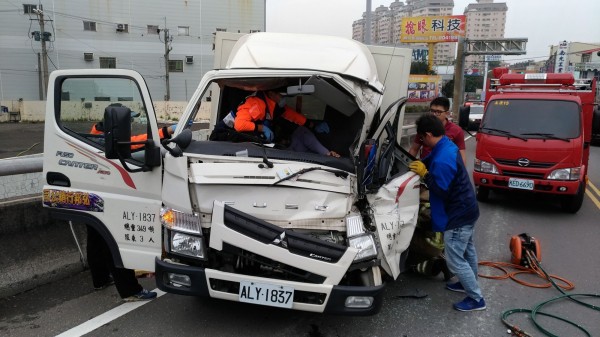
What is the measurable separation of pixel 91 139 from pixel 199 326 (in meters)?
→ 1.80

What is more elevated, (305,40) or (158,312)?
(305,40)

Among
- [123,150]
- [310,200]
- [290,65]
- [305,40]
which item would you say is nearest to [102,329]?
[123,150]

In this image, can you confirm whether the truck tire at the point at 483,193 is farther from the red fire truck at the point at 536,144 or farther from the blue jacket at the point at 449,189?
the blue jacket at the point at 449,189

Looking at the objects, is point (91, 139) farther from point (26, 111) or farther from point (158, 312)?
point (26, 111)

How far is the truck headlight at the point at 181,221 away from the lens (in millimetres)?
3302

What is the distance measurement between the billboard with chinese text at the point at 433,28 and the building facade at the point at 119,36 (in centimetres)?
1495

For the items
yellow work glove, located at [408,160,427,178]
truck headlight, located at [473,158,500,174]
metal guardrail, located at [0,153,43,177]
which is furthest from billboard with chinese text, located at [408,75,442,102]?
metal guardrail, located at [0,153,43,177]

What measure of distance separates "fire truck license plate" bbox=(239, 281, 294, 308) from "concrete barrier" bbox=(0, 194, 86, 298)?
2393 mm

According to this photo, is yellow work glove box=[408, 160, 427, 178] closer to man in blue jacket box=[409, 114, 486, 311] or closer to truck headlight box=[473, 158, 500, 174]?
man in blue jacket box=[409, 114, 486, 311]

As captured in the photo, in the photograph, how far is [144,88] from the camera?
3750 millimetres

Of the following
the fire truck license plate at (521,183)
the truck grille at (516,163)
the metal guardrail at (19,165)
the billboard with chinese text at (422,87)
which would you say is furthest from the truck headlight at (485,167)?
the billboard with chinese text at (422,87)

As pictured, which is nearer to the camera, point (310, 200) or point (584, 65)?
point (310, 200)

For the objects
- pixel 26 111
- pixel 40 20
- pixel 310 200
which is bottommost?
pixel 26 111

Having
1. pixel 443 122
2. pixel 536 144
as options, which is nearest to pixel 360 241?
pixel 443 122
